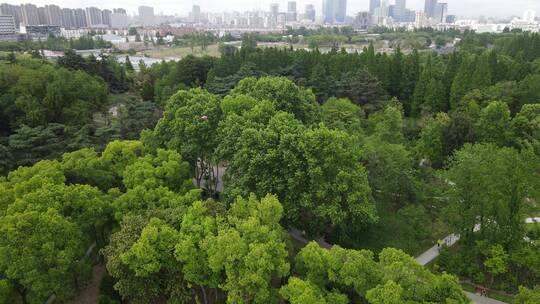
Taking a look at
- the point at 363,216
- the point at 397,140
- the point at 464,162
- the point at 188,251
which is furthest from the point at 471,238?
the point at 188,251

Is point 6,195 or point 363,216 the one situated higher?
point 6,195

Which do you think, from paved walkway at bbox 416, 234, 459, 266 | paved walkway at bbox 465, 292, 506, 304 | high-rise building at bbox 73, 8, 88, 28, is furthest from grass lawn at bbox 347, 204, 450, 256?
high-rise building at bbox 73, 8, 88, 28

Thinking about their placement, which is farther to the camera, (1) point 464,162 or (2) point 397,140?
(2) point 397,140

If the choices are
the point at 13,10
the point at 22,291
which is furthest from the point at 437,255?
the point at 13,10

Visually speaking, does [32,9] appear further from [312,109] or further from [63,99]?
[312,109]

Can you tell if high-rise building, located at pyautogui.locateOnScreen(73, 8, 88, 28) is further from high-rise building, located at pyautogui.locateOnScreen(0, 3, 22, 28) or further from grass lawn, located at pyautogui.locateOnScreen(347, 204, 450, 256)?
grass lawn, located at pyautogui.locateOnScreen(347, 204, 450, 256)
